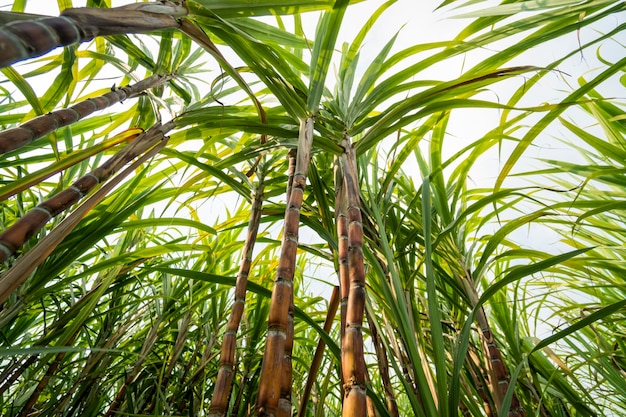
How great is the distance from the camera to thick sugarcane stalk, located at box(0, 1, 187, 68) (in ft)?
1.23

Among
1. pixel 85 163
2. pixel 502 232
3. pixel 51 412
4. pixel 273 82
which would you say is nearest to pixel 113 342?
pixel 51 412

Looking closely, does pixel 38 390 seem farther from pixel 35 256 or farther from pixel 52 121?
pixel 52 121

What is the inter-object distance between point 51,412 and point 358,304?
1.23 meters

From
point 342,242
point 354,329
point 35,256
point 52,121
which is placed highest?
point 52,121

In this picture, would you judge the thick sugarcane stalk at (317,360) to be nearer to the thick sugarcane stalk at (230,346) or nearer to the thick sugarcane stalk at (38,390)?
the thick sugarcane stalk at (230,346)

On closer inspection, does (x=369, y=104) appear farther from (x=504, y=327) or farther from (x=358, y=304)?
(x=504, y=327)

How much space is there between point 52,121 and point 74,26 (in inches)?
12.1

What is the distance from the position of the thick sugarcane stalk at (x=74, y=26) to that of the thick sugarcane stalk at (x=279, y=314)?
39 centimetres

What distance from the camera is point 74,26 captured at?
1.50 feet

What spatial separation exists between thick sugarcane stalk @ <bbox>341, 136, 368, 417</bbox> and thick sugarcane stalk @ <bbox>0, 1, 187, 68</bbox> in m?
0.51

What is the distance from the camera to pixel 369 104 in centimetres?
110

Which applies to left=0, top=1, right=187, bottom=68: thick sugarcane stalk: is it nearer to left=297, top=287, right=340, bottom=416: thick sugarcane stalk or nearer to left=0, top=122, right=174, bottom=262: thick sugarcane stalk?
left=0, top=122, right=174, bottom=262: thick sugarcane stalk

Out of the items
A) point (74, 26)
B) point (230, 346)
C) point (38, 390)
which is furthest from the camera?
point (38, 390)

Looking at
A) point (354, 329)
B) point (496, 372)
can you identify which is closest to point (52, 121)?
point (354, 329)
